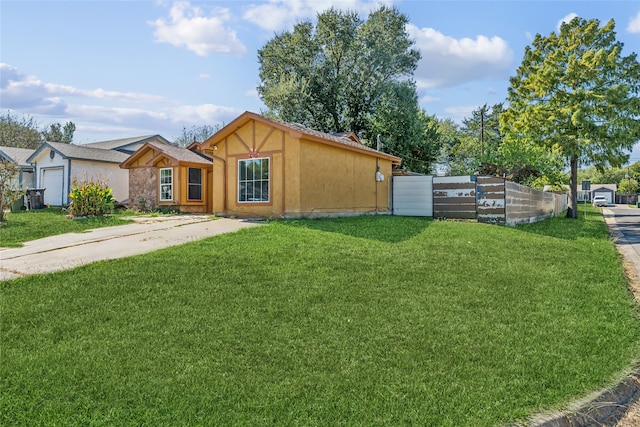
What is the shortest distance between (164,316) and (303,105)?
22910mm

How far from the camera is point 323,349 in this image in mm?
3447

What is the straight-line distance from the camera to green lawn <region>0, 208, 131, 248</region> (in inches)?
367

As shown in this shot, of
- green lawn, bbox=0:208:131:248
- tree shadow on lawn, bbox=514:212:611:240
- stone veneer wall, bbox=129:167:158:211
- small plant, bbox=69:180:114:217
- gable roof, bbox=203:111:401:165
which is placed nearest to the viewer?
green lawn, bbox=0:208:131:248

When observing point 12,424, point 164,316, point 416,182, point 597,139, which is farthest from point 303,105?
point 12,424

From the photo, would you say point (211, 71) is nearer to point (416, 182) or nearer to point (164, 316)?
point (164, 316)

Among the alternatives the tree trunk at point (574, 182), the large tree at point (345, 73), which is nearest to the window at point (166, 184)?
the large tree at point (345, 73)

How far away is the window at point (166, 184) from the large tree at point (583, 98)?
15.4 meters

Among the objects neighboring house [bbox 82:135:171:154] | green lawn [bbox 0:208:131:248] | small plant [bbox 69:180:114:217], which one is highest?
neighboring house [bbox 82:135:171:154]

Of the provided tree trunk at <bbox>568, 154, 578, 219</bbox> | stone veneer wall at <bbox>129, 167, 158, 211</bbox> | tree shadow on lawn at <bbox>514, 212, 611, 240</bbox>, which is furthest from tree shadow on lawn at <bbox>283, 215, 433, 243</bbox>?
tree trunk at <bbox>568, 154, 578, 219</bbox>

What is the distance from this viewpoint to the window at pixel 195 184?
54.2ft

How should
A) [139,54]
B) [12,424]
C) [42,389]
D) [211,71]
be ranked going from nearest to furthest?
[12,424] → [42,389] → [139,54] → [211,71]

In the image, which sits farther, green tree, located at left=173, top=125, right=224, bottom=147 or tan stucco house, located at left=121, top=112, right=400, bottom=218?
green tree, located at left=173, top=125, right=224, bottom=147

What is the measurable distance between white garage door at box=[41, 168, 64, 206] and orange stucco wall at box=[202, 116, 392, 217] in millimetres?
11458

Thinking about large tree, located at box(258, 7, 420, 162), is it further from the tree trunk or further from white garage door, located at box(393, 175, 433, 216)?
white garage door, located at box(393, 175, 433, 216)
